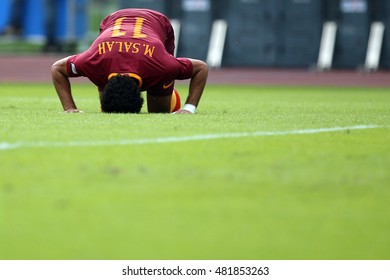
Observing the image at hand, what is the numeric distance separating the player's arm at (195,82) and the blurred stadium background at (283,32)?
15761mm

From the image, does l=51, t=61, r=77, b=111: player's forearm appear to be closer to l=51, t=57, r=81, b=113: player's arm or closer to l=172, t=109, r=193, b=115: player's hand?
l=51, t=57, r=81, b=113: player's arm

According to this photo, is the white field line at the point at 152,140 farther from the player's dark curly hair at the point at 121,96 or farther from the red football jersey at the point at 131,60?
the red football jersey at the point at 131,60

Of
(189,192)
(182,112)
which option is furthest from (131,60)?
(189,192)

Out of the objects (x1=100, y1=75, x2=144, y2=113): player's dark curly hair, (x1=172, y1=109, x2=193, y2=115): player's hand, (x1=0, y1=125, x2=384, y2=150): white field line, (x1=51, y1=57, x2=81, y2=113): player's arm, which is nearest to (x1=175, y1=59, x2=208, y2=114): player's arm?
(x1=172, y1=109, x2=193, y2=115): player's hand

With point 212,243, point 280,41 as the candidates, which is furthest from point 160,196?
point 280,41

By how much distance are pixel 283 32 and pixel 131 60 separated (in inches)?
682

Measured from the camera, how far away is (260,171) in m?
5.54

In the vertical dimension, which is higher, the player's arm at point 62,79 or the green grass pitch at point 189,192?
the green grass pitch at point 189,192

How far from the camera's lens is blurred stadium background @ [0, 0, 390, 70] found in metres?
25.1

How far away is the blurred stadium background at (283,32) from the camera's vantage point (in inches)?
989

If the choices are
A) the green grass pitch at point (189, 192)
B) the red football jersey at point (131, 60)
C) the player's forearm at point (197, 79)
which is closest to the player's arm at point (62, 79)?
the red football jersey at point (131, 60)
